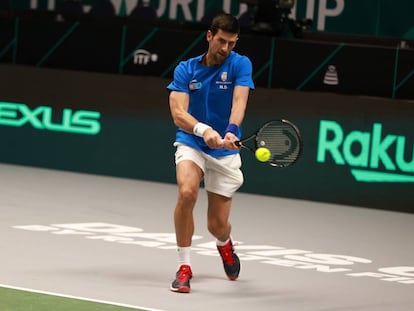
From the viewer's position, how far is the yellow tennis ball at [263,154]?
8.34 m

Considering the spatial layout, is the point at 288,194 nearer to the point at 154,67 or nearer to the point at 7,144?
the point at 154,67

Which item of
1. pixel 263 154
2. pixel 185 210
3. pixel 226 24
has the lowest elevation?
pixel 185 210

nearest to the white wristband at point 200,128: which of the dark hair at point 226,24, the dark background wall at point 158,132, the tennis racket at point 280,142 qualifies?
the tennis racket at point 280,142

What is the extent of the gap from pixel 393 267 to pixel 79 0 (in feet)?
26.8

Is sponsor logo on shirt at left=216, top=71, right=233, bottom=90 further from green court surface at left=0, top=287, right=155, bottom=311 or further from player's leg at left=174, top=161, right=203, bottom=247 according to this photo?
green court surface at left=0, top=287, right=155, bottom=311

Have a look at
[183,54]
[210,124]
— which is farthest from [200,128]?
[183,54]

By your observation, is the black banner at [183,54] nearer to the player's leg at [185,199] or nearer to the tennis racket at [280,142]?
the tennis racket at [280,142]

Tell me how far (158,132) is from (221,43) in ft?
20.8

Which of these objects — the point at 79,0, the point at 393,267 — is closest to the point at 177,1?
the point at 79,0

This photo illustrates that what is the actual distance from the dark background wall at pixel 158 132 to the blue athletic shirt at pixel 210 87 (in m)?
5.08

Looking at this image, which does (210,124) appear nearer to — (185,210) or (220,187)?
(220,187)

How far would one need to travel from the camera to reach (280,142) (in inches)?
334

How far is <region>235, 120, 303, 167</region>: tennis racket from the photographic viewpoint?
8.44 metres

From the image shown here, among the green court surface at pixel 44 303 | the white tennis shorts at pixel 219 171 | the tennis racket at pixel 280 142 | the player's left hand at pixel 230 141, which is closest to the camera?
the green court surface at pixel 44 303
